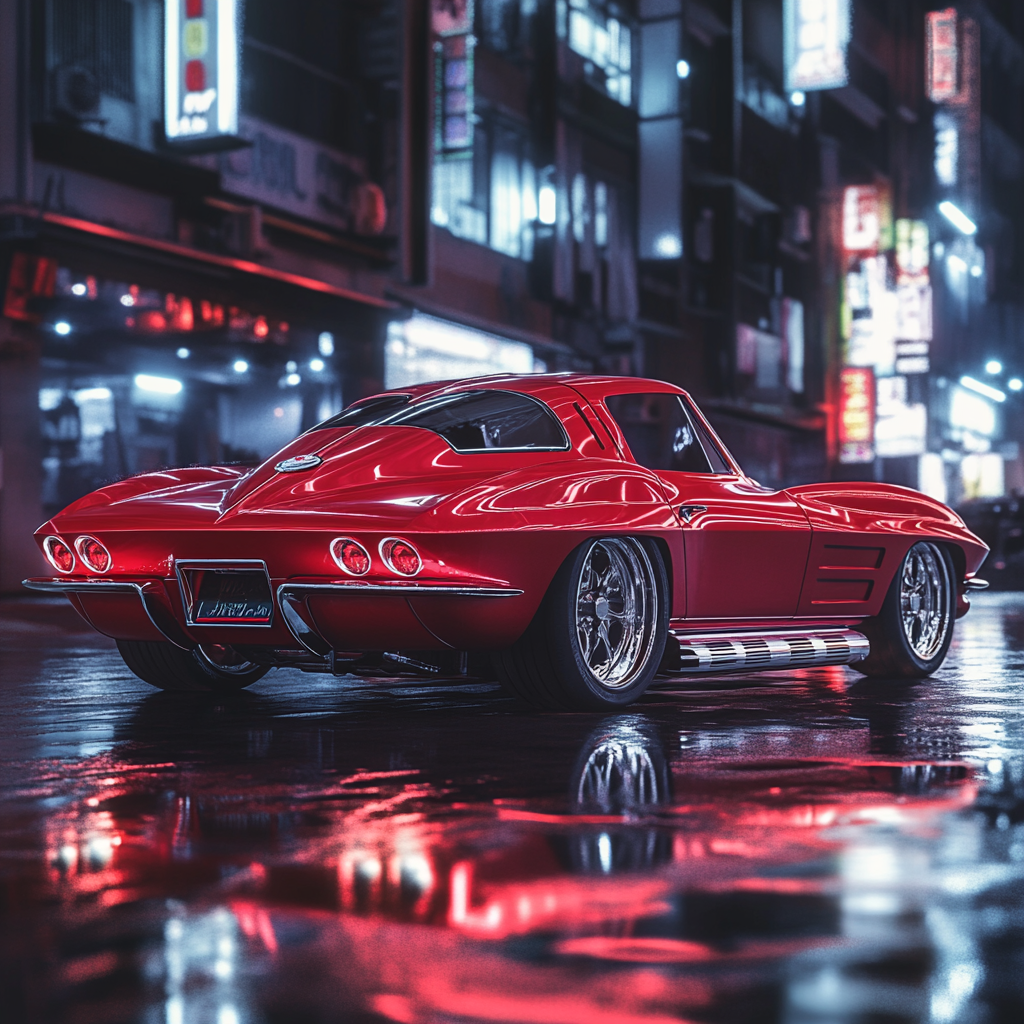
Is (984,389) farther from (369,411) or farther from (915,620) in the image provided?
(369,411)

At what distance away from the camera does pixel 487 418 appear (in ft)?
22.6

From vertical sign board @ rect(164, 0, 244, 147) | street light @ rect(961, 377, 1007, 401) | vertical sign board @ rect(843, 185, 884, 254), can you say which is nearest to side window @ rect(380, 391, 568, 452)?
vertical sign board @ rect(164, 0, 244, 147)

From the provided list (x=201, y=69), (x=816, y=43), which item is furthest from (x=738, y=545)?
(x=816, y=43)

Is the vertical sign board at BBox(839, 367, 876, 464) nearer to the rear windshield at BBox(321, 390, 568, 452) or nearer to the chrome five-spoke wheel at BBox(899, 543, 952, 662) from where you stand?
the chrome five-spoke wheel at BBox(899, 543, 952, 662)

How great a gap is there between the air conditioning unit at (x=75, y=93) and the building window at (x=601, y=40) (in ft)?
36.5

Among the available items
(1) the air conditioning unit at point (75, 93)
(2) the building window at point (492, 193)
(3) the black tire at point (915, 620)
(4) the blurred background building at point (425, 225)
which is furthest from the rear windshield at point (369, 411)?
(2) the building window at point (492, 193)

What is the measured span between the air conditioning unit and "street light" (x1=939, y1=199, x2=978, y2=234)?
4218 cm

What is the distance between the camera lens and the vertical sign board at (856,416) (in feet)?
150

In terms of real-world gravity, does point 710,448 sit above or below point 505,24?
below

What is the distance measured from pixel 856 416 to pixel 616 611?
40421 mm

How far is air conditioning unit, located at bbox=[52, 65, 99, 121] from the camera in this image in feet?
61.7

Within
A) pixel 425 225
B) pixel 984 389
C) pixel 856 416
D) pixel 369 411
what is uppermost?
pixel 984 389

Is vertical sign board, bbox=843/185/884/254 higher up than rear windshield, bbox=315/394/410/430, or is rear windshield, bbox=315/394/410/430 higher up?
vertical sign board, bbox=843/185/884/254

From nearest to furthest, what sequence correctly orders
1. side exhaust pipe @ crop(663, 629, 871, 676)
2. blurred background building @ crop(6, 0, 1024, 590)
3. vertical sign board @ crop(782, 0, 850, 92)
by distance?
1. side exhaust pipe @ crop(663, 629, 871, 676)
2. blurred background building @ crop(6, 0, 1024, 590)
3. vertical sign board @ crop(782, 0, 850, 92)
